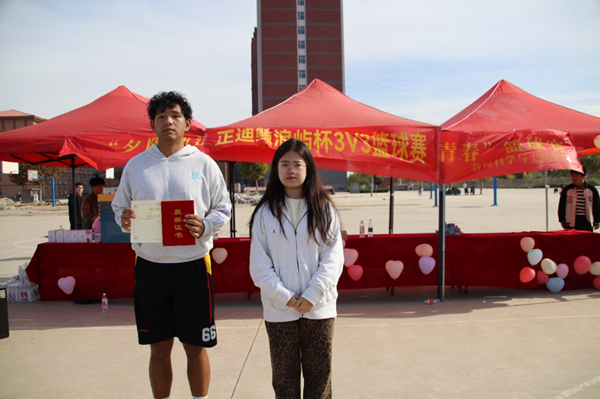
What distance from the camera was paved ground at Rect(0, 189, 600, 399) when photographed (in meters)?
3.29

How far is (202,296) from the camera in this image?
2.49 m

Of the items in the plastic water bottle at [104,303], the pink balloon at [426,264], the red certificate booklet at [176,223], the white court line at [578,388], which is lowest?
the white court line at [578,388]

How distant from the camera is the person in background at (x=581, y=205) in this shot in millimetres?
6918

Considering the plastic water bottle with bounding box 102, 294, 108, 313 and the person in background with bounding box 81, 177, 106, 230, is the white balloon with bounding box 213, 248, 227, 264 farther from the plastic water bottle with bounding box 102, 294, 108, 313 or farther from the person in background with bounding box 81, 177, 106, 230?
the person in background with bounding box 81, 177, 106, 230

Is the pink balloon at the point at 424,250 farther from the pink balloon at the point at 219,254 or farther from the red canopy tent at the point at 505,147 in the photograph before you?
the pink balloon at the point at 219,254

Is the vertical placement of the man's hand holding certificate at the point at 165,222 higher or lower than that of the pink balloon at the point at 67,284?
higher

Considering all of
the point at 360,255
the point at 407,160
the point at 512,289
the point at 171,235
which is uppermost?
the point at 407,160

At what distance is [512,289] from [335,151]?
365cm

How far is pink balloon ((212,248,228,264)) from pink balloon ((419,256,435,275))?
2.72 meters

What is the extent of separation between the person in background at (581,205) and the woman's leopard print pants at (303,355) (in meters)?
6.35

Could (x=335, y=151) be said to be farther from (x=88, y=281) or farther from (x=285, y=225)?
(x=88, y=281)

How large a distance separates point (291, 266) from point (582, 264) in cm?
571

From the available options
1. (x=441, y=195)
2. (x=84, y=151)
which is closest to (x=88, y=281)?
(x=84, y=151)

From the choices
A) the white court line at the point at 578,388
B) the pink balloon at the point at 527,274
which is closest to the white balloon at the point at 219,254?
the white court line at the point at 578,388
